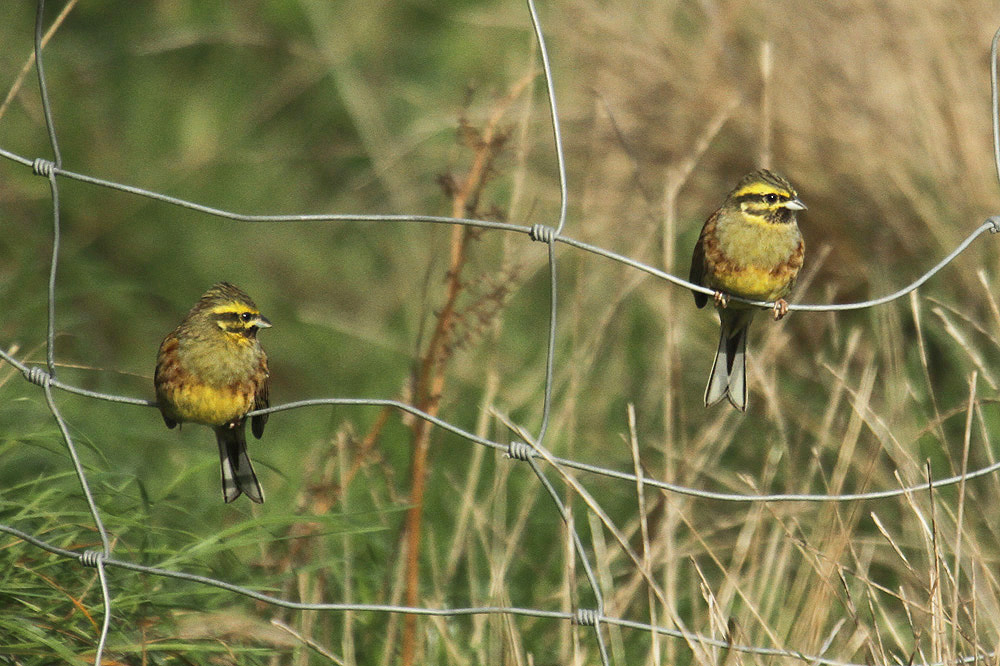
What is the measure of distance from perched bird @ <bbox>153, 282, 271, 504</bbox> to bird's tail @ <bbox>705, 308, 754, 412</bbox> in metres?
0.90

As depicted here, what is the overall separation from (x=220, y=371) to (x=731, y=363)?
107 centimetres

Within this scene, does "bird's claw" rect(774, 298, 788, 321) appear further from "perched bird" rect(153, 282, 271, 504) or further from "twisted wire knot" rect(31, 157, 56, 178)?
"twisted wire knot" rect(31, 157, 56, 178)

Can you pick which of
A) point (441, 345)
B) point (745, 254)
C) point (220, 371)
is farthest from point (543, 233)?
point (441, 345)

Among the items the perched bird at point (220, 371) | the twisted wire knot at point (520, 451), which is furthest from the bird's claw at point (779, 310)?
the perched bird at point (220, 371)

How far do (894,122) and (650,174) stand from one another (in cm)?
114

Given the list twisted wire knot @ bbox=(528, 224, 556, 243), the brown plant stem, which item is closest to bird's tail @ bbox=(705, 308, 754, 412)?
twisted wire knot @ bbox=(528, 224, 556, 243)

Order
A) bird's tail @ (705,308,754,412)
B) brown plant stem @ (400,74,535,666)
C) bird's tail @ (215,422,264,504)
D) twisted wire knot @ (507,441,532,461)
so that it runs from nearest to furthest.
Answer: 1. twisted wire knot @ (507,441,532,461)
2. bird's tail @ (215,422,264,504)
3. bird's tail @ (705,308,754,412)
4. brown plant stem @ (400,74,535,666)

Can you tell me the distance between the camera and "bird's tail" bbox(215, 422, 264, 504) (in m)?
2.43

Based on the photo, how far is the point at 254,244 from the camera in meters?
6.60

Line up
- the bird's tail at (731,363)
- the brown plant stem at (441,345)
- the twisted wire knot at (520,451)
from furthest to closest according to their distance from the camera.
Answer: the brown plant stem at (441,345) → the bird's tail at (731,363) → the twisted wire knot at (520,451)

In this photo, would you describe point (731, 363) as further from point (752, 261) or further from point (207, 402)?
point (207, 402)

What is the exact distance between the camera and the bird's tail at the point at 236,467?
7.97 feet

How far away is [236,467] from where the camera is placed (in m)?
2.50

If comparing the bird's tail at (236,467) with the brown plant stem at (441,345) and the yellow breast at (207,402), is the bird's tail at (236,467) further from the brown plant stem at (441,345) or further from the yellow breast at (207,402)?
the brown plant stem at (441,345)
